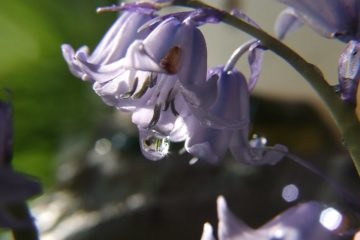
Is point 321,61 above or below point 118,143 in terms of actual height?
above

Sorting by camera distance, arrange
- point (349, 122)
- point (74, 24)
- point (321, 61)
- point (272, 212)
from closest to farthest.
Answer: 1. point (349, 122)
2. point (272, 212)
3. point (321, 61)
4. point (74, 24)

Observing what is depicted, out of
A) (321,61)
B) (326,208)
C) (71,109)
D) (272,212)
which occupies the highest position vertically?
(326,208)

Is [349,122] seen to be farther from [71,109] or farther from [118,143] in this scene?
[71,109]

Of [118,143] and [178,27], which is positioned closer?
[178,27]

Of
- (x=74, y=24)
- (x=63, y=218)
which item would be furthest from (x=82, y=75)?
(x=74, y=24)

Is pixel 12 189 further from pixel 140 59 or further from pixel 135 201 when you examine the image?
pixel 135 201

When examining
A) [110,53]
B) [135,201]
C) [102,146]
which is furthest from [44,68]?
[110,53]

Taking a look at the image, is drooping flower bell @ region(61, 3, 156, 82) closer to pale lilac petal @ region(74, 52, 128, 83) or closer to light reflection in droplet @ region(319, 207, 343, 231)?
pale lilac petal @ region(74, 52, 128, 83)

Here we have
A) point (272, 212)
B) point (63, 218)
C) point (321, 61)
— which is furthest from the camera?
point (321, 61)

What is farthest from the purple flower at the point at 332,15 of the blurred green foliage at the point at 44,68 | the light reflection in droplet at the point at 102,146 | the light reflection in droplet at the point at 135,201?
the blurred green foliage at the point at 44,68
